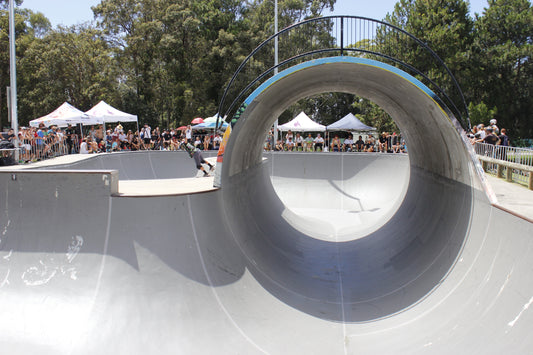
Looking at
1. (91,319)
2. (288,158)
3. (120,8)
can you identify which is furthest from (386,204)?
(120,8)

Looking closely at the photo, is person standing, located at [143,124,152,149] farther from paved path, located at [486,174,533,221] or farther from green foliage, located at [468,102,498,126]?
green foliage, located at [468,102,498,126]

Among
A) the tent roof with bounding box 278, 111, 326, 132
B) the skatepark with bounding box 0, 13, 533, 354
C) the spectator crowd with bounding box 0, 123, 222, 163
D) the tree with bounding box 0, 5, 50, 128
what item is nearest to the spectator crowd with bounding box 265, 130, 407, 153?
the tent roof with bounding box 278, 111, 326, 132

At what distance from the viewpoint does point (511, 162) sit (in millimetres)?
8414

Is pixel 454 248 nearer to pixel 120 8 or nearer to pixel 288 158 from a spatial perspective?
pixel 288 158

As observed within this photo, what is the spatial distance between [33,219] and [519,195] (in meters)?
7.73

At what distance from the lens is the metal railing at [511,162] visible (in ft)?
25.5

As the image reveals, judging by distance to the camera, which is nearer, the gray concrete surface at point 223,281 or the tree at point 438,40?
the gray concrete surface at point 223,281

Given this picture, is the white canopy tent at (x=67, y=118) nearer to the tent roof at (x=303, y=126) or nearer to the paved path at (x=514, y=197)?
the tent roof at (x=303, y=126)

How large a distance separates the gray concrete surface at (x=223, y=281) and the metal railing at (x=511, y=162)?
4.89 feet

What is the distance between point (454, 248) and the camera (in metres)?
6.27

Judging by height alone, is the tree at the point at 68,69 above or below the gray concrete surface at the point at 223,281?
above

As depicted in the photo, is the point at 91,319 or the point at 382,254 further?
the point at 382,254

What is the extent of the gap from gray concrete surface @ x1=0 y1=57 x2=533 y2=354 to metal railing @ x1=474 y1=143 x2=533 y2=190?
1490 millimetres

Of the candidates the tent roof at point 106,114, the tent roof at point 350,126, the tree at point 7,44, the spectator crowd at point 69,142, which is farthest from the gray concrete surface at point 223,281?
the tree at point 7,44
